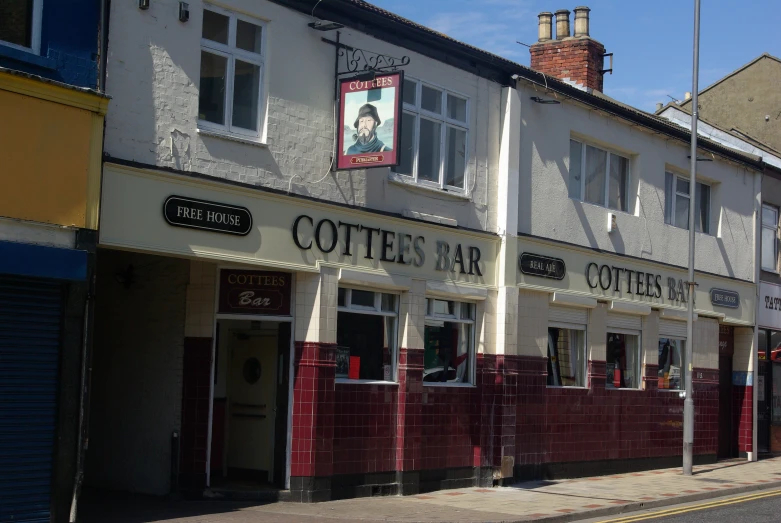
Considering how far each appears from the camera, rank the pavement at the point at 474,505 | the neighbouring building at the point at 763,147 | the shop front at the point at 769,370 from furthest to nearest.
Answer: the neighbouring building at the point at 763,147, the shop front at the point at 769,370, the pavement at the point at 474,505

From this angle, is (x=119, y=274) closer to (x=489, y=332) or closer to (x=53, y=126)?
(x=53, y=126)

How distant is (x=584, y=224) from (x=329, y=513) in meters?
8.73

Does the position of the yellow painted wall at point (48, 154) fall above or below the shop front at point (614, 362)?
above

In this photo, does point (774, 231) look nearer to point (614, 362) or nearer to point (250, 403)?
point (614, 362)

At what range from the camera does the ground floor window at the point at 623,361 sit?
2045cm

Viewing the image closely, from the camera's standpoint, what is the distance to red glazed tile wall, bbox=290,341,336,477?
1402 centimetres

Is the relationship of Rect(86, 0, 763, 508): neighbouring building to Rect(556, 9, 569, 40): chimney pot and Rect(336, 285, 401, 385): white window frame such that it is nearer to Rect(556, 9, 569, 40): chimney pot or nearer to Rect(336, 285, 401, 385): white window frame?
Rect(336, 285, 401, 385): white window frame

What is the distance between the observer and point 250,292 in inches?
562

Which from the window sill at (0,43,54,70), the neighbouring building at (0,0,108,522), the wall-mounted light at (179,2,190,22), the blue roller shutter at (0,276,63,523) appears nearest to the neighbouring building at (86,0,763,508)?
the wall-mounted light at (179,2,190,22)

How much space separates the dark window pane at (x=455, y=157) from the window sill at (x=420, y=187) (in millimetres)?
Answer: 251

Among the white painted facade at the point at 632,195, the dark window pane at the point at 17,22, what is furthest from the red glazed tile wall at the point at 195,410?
the white painted facade at the point at 632,195

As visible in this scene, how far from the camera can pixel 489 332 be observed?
1728cm

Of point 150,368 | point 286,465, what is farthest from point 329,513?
point 150,368

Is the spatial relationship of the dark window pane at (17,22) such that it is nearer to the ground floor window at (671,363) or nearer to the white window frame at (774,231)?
the ground floor window at (671,363)
